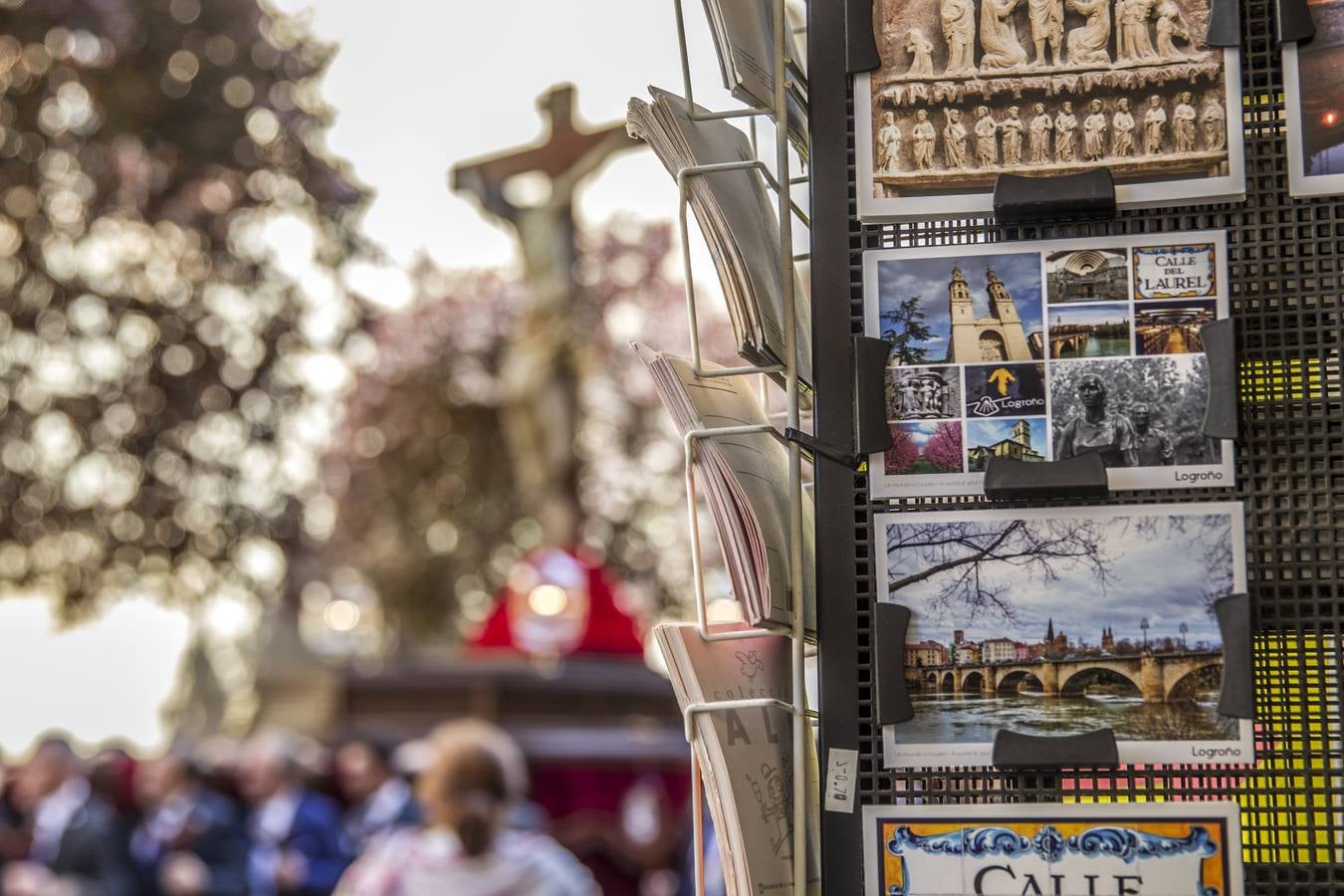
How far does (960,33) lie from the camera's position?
1.53m

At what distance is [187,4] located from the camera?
7.28m

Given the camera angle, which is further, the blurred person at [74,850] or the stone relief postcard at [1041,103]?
the blurred person at [74,850]

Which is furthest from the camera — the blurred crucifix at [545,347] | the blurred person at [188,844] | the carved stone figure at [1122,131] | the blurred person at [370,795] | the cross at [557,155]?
the blurred crucifix at [545,347]

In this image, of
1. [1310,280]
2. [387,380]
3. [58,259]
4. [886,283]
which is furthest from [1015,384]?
[387,380]

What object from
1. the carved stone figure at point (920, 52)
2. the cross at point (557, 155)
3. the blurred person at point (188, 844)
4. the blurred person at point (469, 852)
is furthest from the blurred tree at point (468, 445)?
the carved stone figure at point (920, 52)

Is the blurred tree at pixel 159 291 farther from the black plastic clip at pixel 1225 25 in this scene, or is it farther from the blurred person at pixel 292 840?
the black plastic clip at pixel 1225 25

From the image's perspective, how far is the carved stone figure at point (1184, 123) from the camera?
1.47 m

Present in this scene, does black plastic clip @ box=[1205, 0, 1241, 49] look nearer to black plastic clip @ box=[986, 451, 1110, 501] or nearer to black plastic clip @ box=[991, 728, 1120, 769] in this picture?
black plastic clip @ box=[986, 451, 1110, 501]

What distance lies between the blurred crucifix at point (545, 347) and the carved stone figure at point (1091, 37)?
377 inches

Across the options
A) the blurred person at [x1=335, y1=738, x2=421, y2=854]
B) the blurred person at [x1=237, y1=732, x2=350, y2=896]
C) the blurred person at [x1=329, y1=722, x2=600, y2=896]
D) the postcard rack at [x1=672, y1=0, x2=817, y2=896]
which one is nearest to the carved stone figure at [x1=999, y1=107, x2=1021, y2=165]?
the postcard rack at [x1=672, y1=0, x2=817, y2=896]

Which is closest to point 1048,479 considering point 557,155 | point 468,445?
point 557,155

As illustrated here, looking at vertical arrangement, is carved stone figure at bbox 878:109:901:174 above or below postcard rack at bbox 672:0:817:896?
above

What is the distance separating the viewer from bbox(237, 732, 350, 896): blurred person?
6684 mm

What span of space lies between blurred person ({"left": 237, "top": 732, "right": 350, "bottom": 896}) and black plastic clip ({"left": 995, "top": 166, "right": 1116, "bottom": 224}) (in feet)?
19.3
